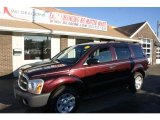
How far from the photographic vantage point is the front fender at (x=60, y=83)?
17.5 feet

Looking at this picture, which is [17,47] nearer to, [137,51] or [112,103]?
[137,51]

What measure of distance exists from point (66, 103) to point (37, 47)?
318 inches

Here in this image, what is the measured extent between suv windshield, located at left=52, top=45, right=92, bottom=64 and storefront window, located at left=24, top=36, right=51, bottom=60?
5.85 meters

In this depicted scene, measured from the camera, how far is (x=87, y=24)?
56.0 ft

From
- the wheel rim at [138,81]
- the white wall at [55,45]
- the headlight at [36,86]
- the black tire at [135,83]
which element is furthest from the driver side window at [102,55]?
the white wall at [55,45]

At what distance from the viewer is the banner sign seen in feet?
41.5

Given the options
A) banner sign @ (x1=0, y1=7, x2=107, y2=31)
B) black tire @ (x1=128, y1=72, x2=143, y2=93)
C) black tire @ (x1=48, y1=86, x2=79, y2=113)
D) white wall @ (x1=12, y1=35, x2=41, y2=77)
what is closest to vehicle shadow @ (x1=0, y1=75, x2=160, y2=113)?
black tire @ (x1=128, y1=72, x2=143, y2=93)

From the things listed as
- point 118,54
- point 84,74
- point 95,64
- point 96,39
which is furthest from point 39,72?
point 96,39

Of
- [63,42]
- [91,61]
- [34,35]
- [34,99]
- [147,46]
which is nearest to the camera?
[34,99]

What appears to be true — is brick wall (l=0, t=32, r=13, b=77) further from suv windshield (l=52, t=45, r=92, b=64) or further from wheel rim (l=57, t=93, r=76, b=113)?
wheel rim (l=57, t=93, r=76, b=113)

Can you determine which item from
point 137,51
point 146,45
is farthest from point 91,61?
point 146,45

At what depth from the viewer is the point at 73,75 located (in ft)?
19.3

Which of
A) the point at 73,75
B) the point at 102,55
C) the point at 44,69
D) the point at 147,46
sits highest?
the point at 147,46

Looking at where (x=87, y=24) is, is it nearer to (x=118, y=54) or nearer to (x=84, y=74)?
(x=118, y=54)
